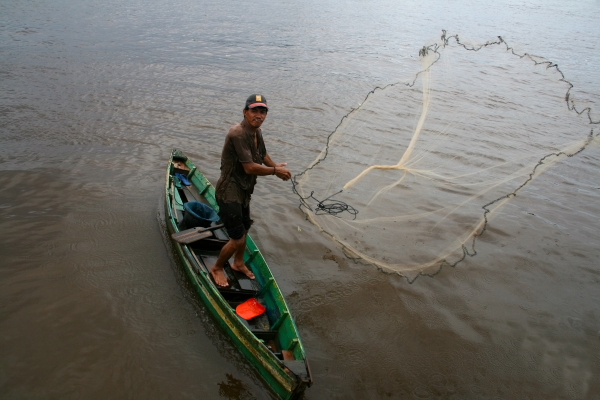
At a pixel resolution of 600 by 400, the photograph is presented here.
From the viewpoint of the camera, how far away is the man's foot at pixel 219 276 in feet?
16.0

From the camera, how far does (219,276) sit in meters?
4.96

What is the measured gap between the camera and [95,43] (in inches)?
566

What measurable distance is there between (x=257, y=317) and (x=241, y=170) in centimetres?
161

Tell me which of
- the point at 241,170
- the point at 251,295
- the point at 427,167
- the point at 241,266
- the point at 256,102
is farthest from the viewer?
the point at 427,167

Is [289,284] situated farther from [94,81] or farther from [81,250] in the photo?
[94,81]

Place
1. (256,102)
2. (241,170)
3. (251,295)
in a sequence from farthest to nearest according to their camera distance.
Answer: (251,295) < (241,170) < (256,102)

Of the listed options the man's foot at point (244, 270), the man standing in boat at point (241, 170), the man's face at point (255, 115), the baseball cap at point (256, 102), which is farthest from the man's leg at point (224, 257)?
the baseball cap at point (256, 102)

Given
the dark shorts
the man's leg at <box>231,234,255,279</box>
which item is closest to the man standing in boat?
the dark shorts

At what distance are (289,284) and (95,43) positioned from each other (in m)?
12.9

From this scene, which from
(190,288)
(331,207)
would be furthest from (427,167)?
(190,288)

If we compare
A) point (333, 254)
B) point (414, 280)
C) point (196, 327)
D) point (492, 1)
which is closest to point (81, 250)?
point (196, 327)

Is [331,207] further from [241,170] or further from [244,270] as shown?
[241,170]

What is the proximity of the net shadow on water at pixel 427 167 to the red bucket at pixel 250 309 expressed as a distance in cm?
172

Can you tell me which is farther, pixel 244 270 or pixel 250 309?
pixel 244 270
